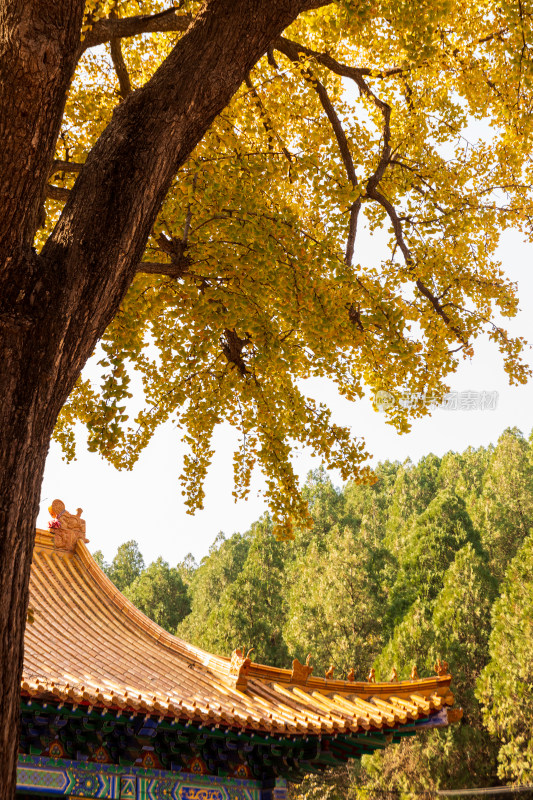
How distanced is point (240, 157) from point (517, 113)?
237cm

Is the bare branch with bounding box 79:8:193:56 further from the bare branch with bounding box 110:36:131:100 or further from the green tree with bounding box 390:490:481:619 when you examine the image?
the green tree with bounding box 390:490:481:619

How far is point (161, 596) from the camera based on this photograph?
106ft

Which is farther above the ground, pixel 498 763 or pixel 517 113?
pixel 517 113

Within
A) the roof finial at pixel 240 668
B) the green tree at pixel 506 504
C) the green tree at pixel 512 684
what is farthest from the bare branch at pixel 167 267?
the green tree at pixel 506 504

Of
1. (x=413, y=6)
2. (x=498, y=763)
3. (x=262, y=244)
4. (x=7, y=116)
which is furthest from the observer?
(x=498, y=763)

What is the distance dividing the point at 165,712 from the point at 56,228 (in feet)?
12.2

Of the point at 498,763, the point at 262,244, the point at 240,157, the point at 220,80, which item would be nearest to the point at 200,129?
the point at 220,80

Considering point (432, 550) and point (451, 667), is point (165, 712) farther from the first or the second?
point (432, 550)

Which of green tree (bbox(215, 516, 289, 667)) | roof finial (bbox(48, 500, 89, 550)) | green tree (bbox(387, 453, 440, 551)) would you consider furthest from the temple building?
green tree (bbox(387, 453, 440, 551))

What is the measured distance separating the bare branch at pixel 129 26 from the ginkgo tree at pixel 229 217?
0.01 metres

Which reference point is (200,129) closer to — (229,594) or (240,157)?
(240,157)

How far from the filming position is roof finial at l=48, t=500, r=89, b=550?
756cm

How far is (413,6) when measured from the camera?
185 inches

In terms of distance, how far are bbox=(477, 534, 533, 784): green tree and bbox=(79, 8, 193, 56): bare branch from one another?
16310 millimetres
